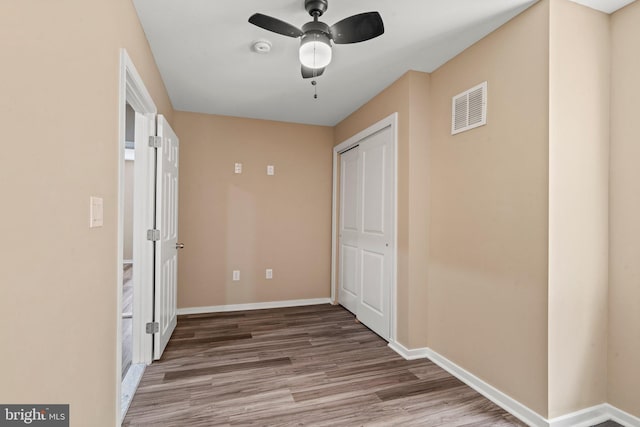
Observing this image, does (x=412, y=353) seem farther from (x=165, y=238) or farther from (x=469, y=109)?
(x=165, y=238)

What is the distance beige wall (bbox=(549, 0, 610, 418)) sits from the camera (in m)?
1.76

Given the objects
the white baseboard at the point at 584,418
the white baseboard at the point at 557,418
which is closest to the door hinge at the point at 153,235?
the white baseboard at the point at 557,418

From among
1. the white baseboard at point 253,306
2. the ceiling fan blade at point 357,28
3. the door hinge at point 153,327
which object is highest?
the ceiling fan blade at point 357,28

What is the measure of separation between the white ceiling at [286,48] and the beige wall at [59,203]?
1.95ft

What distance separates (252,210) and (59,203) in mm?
2963

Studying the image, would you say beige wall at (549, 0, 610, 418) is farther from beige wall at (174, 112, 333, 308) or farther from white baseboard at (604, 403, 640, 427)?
beige wall at (174, 112, 333, 308)

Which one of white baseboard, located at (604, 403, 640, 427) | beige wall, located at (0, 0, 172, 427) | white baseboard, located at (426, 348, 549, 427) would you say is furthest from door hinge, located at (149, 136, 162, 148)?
white baseboard, located at (604, 403, 640, 427)

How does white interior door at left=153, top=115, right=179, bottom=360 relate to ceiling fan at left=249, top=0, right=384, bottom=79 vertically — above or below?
below

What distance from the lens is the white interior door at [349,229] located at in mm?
3684

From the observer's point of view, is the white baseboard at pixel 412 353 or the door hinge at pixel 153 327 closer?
the door hinge at pixel 153 327

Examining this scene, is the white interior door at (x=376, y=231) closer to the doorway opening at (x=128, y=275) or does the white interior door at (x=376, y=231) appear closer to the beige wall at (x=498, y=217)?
the beige wall at (x=498, y=217)

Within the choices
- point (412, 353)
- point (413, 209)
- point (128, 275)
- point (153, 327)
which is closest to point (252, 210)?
point (153, 327)

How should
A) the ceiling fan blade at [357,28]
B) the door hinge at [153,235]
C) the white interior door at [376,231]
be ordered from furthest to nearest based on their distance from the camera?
the white interior door at [376,231], the door hinge at [153,235], the ceiling fan blade at [357,28]

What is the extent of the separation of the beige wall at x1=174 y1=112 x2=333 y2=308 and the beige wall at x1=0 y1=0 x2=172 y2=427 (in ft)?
7.33
